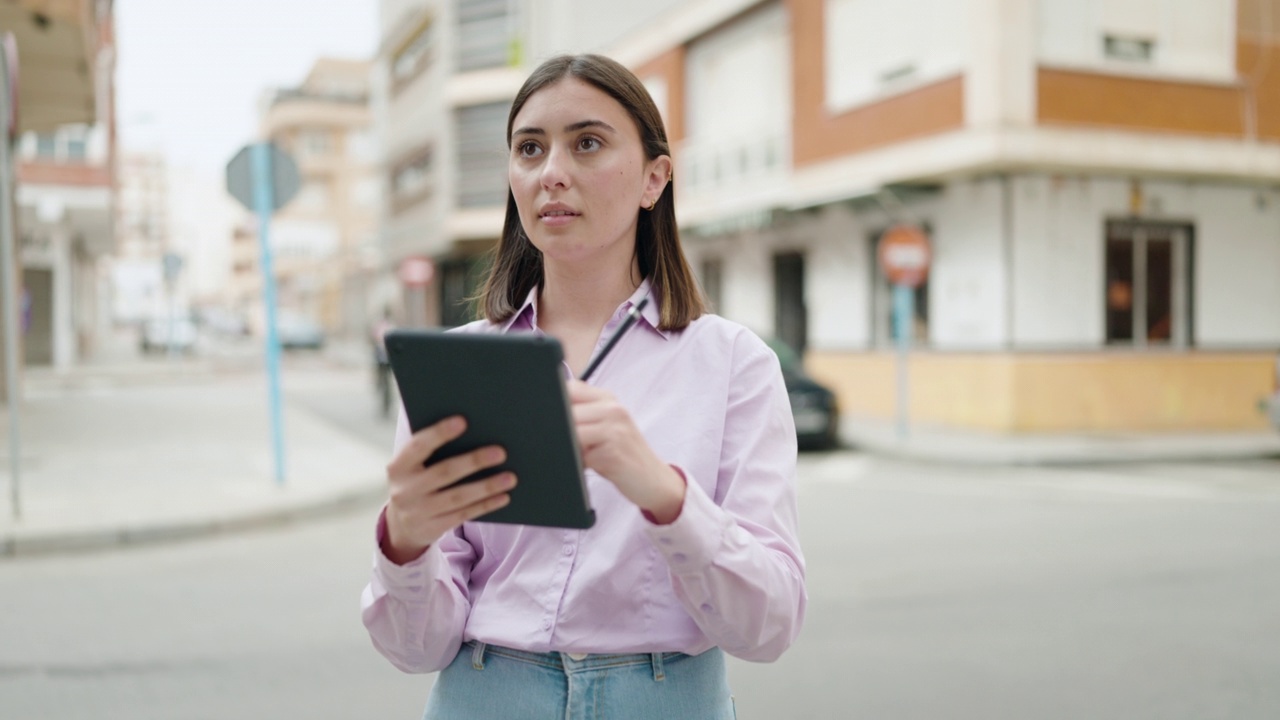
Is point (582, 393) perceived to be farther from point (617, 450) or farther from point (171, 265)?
point (171, 265)

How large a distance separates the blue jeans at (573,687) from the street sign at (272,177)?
8.51m

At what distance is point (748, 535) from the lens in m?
1.44

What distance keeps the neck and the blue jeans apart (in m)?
0.49

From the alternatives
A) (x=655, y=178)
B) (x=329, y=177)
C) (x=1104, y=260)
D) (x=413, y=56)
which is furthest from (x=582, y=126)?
(x=329, y=177)

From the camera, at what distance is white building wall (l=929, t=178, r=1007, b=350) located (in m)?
14.8

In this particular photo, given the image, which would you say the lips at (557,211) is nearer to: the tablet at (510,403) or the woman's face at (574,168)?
the woman's face at (574,168)

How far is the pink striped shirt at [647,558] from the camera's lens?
1491 millimetres

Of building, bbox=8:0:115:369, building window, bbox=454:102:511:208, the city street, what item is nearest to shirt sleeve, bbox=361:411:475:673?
the city street

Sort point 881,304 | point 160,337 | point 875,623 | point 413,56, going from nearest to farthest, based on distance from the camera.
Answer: point 875,623 → point 881,304 → point 413,56 → point 160,337

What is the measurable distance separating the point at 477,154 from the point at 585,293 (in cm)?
3090

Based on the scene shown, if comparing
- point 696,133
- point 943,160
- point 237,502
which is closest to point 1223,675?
point 237,502

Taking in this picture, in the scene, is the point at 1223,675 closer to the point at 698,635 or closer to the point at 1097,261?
the point at 698,635

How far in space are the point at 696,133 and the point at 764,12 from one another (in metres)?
3.37

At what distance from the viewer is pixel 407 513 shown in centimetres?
133
